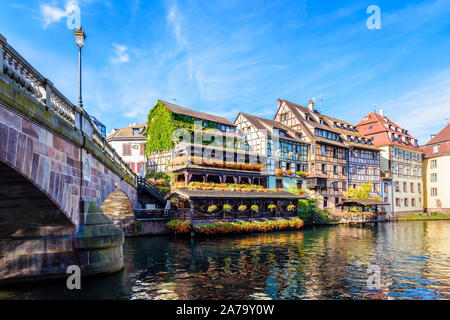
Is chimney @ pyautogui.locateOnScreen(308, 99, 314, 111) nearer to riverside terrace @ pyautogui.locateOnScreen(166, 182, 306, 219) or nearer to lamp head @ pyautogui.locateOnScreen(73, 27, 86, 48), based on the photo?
riverside terrace @ pyautogui.locateOnScreen(166, 182, 306, 219)

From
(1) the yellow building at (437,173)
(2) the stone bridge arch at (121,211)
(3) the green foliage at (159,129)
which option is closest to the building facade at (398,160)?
(1) the yellow building at (437,173)

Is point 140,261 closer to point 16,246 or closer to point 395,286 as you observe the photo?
point 16,246

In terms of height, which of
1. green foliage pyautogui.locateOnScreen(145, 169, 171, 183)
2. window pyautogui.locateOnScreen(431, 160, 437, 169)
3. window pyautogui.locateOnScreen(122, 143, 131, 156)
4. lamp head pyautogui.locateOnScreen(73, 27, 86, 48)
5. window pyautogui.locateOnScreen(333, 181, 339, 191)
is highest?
lamp head pyautogui.locateOnScreen(73, 27, 86, 48)

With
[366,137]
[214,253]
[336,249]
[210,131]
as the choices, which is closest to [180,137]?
[210,131]

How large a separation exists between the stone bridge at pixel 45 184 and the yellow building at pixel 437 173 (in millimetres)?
63819

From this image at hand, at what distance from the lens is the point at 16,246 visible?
10.2 m

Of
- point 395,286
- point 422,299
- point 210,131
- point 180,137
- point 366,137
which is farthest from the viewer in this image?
point 366,137

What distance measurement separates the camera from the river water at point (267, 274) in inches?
400

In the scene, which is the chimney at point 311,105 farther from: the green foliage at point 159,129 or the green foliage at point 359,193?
the green foliage at point 159,129

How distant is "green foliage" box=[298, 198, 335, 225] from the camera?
130 feet

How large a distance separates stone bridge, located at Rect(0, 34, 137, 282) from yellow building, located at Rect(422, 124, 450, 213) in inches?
2513

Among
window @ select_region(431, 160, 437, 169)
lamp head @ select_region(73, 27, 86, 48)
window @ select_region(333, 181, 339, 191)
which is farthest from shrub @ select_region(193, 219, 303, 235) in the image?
window @ select_region(431, 160, 437, 169)

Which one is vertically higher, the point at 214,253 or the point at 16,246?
the point at 16,246

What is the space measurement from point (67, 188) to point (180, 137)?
Answer: 26.6 m
